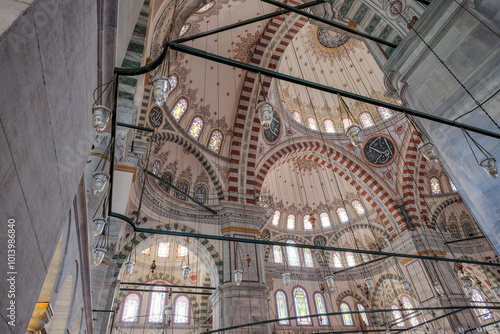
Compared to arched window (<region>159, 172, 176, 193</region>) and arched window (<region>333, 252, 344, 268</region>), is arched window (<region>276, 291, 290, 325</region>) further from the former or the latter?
arched window (<region>159, 172, 176, 193</region>)

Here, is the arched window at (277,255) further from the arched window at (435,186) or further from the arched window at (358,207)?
the arched window at (435,186)

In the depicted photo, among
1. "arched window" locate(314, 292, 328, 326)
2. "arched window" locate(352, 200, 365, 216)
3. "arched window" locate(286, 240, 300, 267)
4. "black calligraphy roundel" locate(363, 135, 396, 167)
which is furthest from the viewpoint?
"arched window" locate(352, 200, 365, 216)

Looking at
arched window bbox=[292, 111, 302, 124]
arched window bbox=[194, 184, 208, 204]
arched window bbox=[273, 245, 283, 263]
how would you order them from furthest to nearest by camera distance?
arched window bbox=[273, 245, 283, 263]
arched window bbox=[292, 111, 302, 124]
arched window bbox=[194, 184, 208, 204]

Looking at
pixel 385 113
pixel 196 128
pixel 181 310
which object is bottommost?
pixel 181 310

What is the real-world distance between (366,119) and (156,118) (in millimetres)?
11179

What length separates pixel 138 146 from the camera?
6773 mm

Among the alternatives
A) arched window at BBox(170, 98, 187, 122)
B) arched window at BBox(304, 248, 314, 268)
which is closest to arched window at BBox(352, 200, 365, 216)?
arched window at BBox(304, 248, 314, 268)

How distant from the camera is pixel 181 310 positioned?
14.3 metres

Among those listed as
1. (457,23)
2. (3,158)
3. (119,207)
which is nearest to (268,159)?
(119,207)

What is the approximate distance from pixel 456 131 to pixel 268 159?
29.6 ft

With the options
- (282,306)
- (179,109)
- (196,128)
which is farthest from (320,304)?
(179,109)

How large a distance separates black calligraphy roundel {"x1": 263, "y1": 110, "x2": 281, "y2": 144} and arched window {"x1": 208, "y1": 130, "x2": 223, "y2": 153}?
7.61ft

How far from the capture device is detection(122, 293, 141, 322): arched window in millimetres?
13422

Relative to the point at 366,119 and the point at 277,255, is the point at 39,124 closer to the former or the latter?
the point at 366,119
